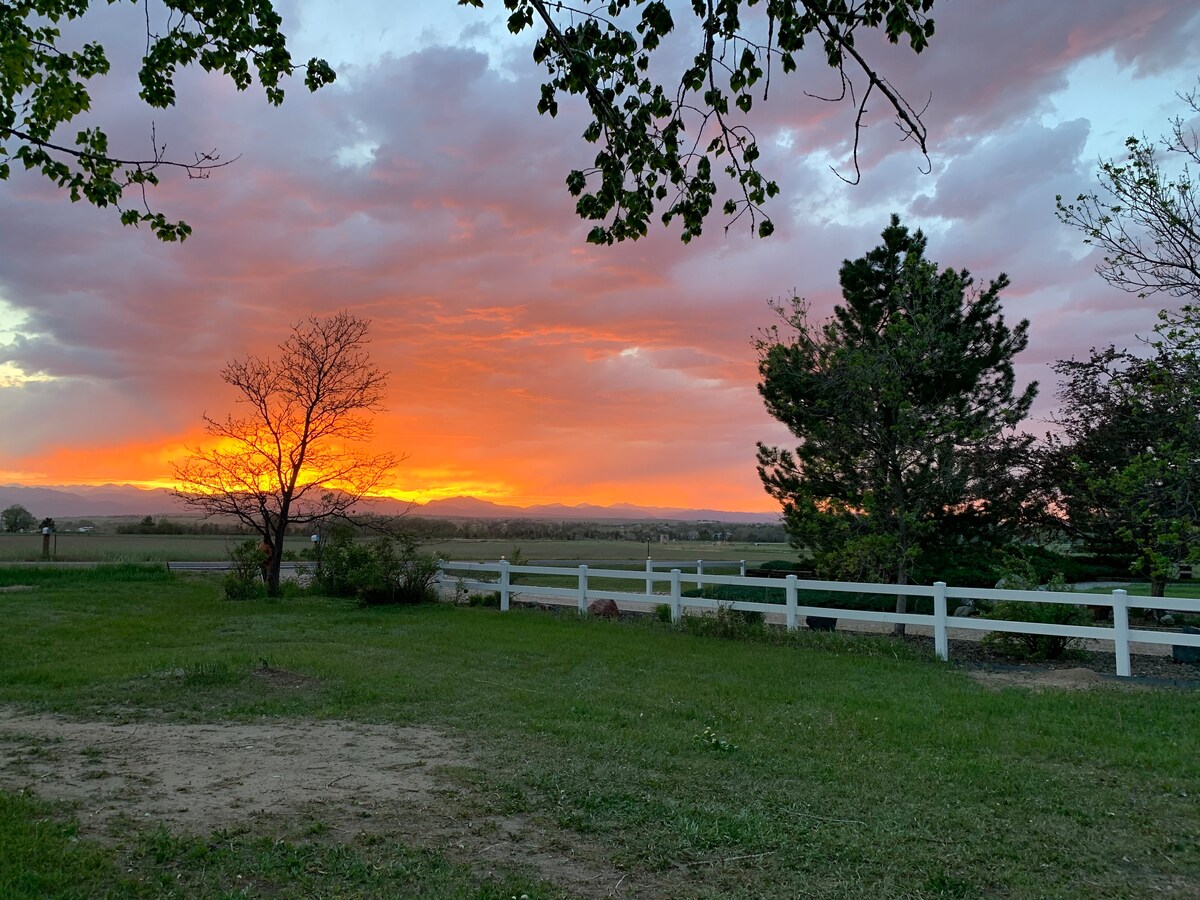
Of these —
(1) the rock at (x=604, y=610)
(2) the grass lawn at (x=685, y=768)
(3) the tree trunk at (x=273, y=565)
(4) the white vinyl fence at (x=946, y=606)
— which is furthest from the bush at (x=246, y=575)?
(1) the rock at (x=604, y=610)

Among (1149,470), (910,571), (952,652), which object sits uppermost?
(1149,470)

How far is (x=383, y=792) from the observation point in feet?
17.0

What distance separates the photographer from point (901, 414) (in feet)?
47.9

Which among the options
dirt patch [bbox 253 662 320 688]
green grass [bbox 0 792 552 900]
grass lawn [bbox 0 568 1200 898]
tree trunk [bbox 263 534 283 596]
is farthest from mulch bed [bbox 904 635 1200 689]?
tree trunk [bbox 263 534 283 596]

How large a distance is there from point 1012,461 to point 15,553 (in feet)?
113

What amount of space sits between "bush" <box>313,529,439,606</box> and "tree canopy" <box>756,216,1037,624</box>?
874 cm

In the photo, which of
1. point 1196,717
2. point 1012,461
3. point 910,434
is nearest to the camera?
point 1196,717

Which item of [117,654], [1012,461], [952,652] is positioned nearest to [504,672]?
[117,654]

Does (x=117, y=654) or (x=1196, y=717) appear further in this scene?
(x=117, y=654)

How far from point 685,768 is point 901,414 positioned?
411 inches

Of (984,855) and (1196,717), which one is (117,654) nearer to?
(984,855)

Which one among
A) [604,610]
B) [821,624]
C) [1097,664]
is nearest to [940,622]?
[1097,664]

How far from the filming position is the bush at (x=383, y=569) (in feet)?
60.3

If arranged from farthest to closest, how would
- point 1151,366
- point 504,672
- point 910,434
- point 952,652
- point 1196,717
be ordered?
point 910,434, point 952,652, point 1151,366, point 504,672, point 1196,717
